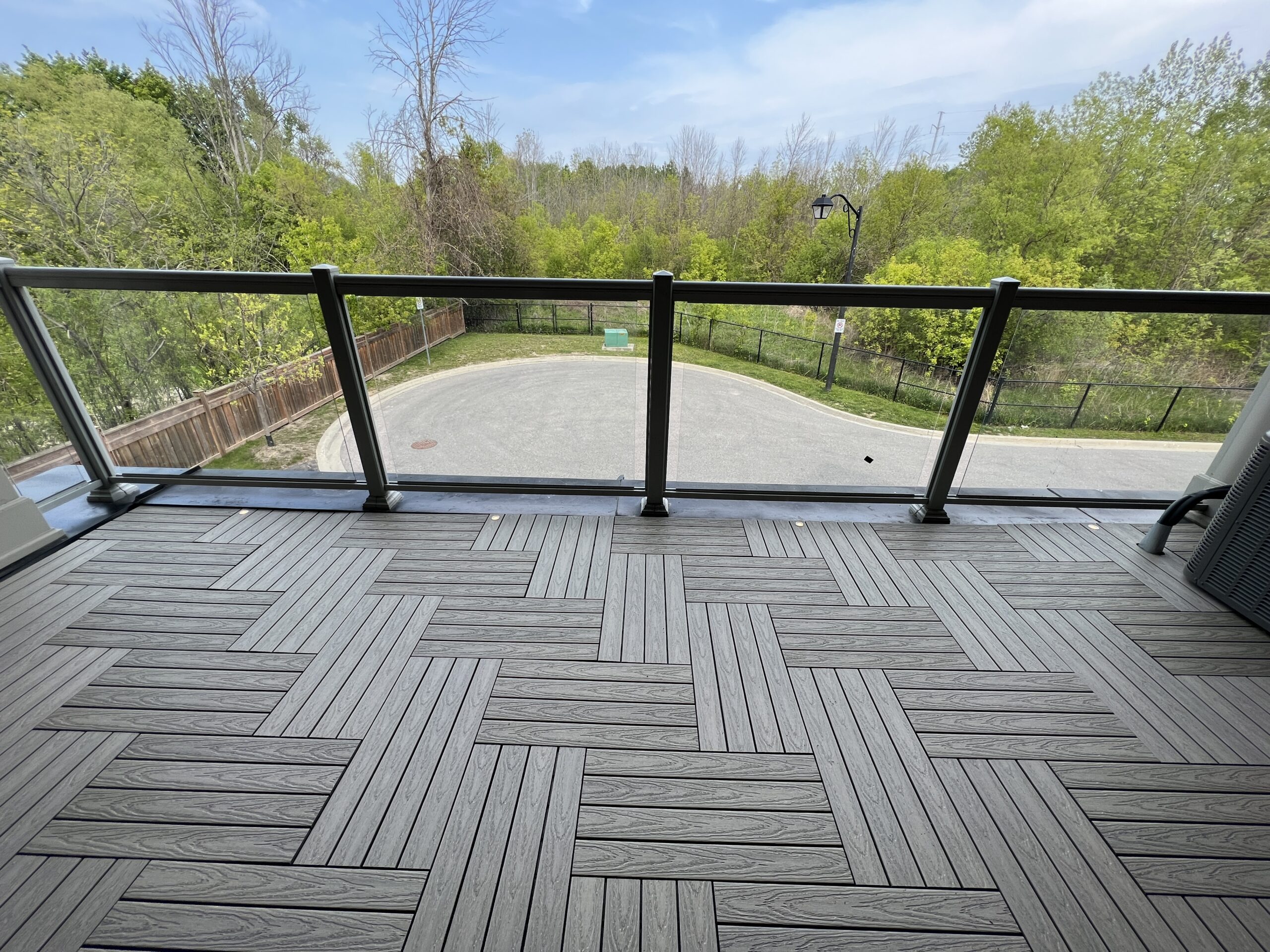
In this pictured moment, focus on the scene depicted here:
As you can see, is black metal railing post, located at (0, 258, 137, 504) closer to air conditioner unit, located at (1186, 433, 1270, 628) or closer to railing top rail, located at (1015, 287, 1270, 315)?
railing top rail, located at (1015, 287, 1270, 315)

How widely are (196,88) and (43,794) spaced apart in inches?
748

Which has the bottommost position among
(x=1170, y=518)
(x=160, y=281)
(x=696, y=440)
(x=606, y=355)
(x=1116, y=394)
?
(x=1170, y=518)

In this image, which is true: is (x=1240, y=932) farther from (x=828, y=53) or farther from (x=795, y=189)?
(x=828, y=53)

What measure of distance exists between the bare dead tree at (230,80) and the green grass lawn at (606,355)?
16.4 metres

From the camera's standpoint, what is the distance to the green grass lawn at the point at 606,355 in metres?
2.36

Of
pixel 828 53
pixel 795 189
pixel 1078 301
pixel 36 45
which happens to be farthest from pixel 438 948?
pixel 36 45

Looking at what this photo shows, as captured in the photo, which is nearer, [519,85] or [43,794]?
[43,794]

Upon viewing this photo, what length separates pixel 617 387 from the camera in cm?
243

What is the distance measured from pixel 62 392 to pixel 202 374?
0.61 metres

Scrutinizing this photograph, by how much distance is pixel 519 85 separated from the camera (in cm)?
1409

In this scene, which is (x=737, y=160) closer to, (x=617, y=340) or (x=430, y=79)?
(x=430, y=79)

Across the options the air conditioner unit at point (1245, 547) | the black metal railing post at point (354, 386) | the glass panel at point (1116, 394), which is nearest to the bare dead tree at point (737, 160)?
the glass panel at point (1116, 394)

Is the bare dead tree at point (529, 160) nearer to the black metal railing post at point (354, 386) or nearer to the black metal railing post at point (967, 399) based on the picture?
the black metal railing post at point (354, 386)


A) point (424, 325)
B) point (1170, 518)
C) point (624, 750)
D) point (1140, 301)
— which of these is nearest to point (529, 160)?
point (424, 325)
